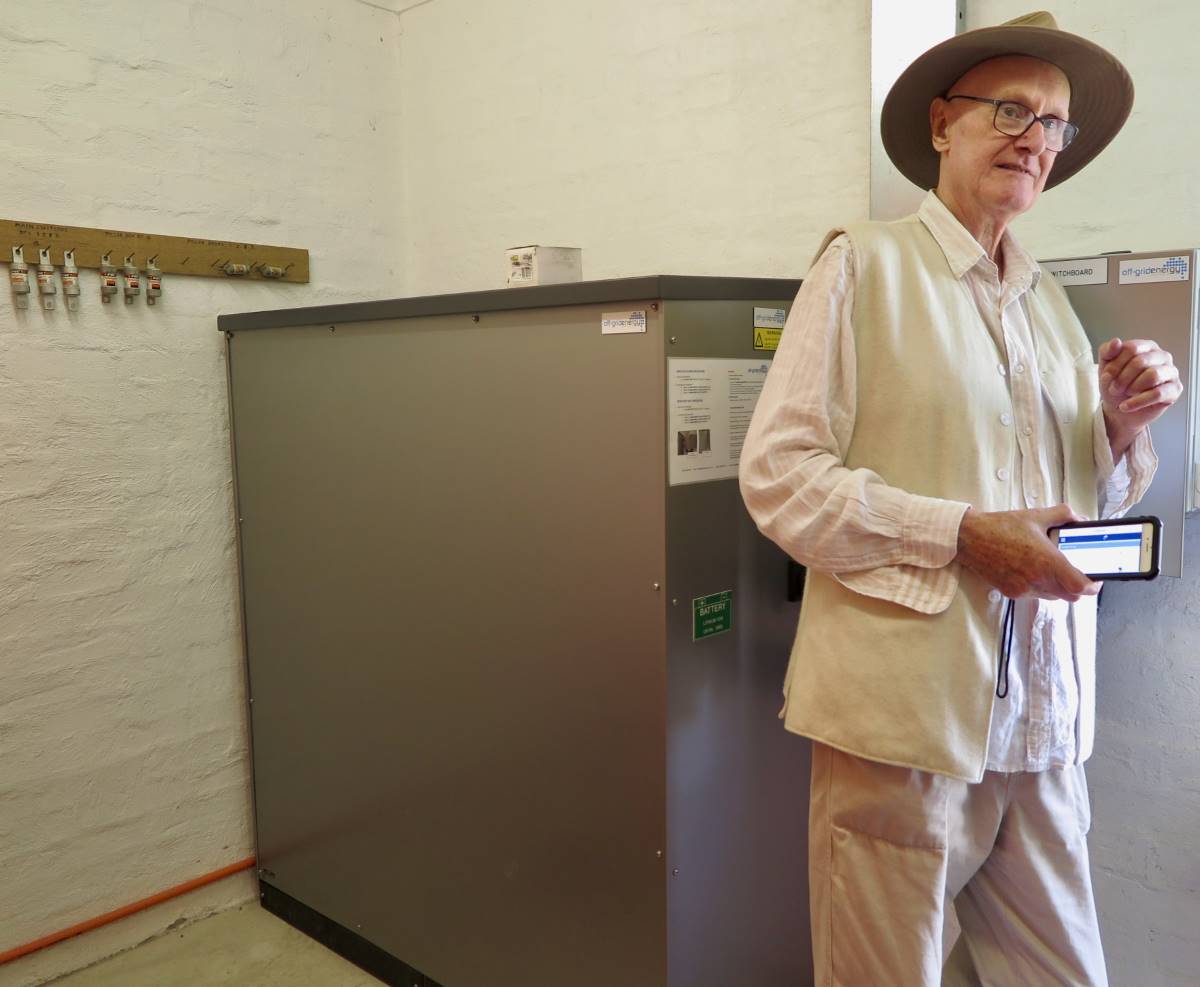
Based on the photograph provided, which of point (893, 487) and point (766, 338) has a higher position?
point (766, 338)

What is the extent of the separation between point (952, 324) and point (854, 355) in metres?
0.14

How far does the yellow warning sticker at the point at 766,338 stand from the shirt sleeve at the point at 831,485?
356mm

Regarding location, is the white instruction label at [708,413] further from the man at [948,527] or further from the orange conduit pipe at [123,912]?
the orange conduit pipe at [123,912]

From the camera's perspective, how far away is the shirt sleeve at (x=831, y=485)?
3.99ft

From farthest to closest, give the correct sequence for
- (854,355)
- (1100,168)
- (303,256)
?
(303,256) → (1100,168) → (854,355)

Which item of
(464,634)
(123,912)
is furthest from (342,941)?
(464,634)

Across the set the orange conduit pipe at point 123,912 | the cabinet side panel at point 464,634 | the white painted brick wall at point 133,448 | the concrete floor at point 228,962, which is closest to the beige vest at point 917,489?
the cabinet side panel at point 464,634

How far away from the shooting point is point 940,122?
1.39 meters

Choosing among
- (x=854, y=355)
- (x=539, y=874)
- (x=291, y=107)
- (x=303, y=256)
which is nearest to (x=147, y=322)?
(x=303, y=256)

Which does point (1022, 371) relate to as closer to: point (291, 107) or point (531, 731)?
point (531, 731)

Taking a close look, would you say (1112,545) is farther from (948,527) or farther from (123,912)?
(123,912)

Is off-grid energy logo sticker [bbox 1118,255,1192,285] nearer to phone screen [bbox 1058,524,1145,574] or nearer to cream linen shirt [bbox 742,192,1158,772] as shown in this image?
cream linen shirt [bbox 742,192,1158,772]

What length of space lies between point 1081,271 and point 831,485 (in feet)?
2.48

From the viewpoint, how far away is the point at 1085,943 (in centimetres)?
137
